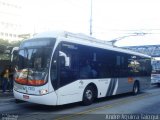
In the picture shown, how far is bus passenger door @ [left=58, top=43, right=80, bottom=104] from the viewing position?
38.7 ft

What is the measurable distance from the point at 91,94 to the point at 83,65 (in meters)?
1.58

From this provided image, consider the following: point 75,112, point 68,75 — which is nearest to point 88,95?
point 68,75

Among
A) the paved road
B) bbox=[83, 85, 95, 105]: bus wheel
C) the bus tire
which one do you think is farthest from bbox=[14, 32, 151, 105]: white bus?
the bus tire

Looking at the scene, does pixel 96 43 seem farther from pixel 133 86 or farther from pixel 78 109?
pixel 133 86

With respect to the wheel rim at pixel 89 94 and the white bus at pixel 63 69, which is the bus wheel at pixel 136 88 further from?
the wheel rim at pixel 89 94

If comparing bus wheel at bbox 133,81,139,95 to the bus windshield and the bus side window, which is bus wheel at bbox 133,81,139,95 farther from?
the bus windshield

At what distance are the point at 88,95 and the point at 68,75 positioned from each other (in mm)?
2021

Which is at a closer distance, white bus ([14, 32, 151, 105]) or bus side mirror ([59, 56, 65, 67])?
white bus ([14, 32, 151, 105])

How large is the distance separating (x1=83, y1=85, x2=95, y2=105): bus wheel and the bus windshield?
2.78 meters

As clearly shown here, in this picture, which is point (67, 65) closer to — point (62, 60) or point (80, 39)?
point (62, 60)

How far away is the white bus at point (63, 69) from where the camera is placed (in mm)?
11477

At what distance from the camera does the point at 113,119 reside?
34.3 ft

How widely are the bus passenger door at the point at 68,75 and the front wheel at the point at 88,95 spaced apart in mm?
678

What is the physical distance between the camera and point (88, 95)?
45.1 ft
